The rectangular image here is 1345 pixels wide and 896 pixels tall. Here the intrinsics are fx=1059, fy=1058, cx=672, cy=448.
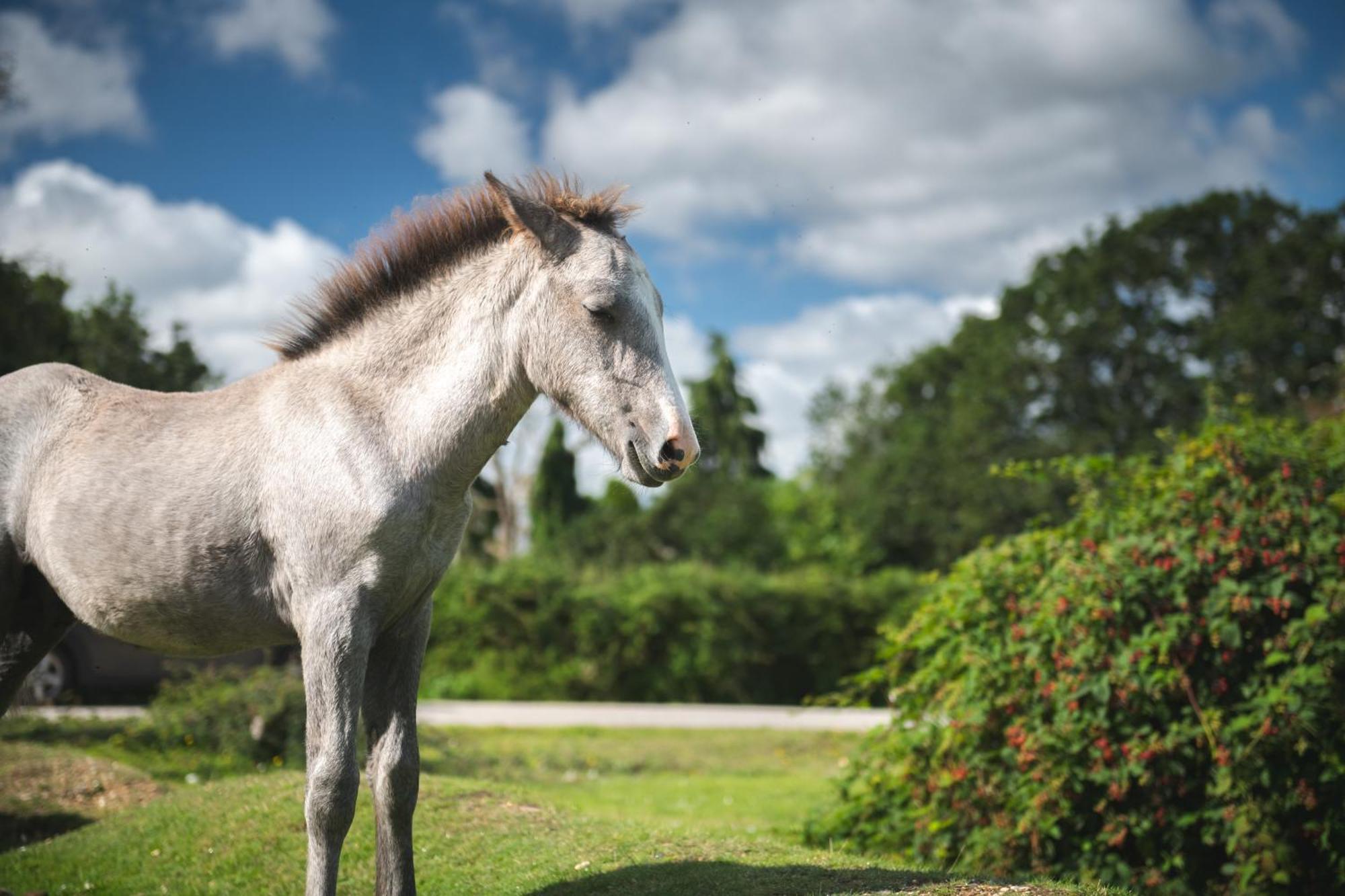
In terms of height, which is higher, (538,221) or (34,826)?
(538,221)

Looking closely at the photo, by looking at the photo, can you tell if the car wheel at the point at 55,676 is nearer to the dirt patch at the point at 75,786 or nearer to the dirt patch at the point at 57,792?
the dirt patch at the point at 57,792

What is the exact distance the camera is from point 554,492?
34688 mm

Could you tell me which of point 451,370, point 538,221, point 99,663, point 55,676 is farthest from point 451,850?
point 55,676

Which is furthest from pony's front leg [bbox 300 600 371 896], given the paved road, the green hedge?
the green hedge

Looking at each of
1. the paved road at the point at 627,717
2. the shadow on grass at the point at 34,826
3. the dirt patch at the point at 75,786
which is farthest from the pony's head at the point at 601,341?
the paved road at the point at 627,717

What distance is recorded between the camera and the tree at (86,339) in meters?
9.57

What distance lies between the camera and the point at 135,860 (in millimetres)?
5520

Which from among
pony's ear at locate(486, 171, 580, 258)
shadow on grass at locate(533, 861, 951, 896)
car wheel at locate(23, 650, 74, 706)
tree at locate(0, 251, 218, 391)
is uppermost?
tree at locate(0, 251, 218, 391)

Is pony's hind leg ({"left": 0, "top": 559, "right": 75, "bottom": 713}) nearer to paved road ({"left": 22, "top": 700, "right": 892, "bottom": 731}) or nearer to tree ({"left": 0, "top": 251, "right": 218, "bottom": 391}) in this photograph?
tree ({"left": 0, "top": 251, "right": 218, "bottom": 391})

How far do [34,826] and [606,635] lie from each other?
12030 mm

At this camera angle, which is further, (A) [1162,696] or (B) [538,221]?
(A) [1162,696]

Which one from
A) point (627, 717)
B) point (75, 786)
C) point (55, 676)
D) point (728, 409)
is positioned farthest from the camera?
point (728, 409)

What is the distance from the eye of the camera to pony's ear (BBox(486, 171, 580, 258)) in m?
3.60

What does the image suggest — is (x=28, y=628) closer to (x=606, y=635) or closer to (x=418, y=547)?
(x=418, y=547)
